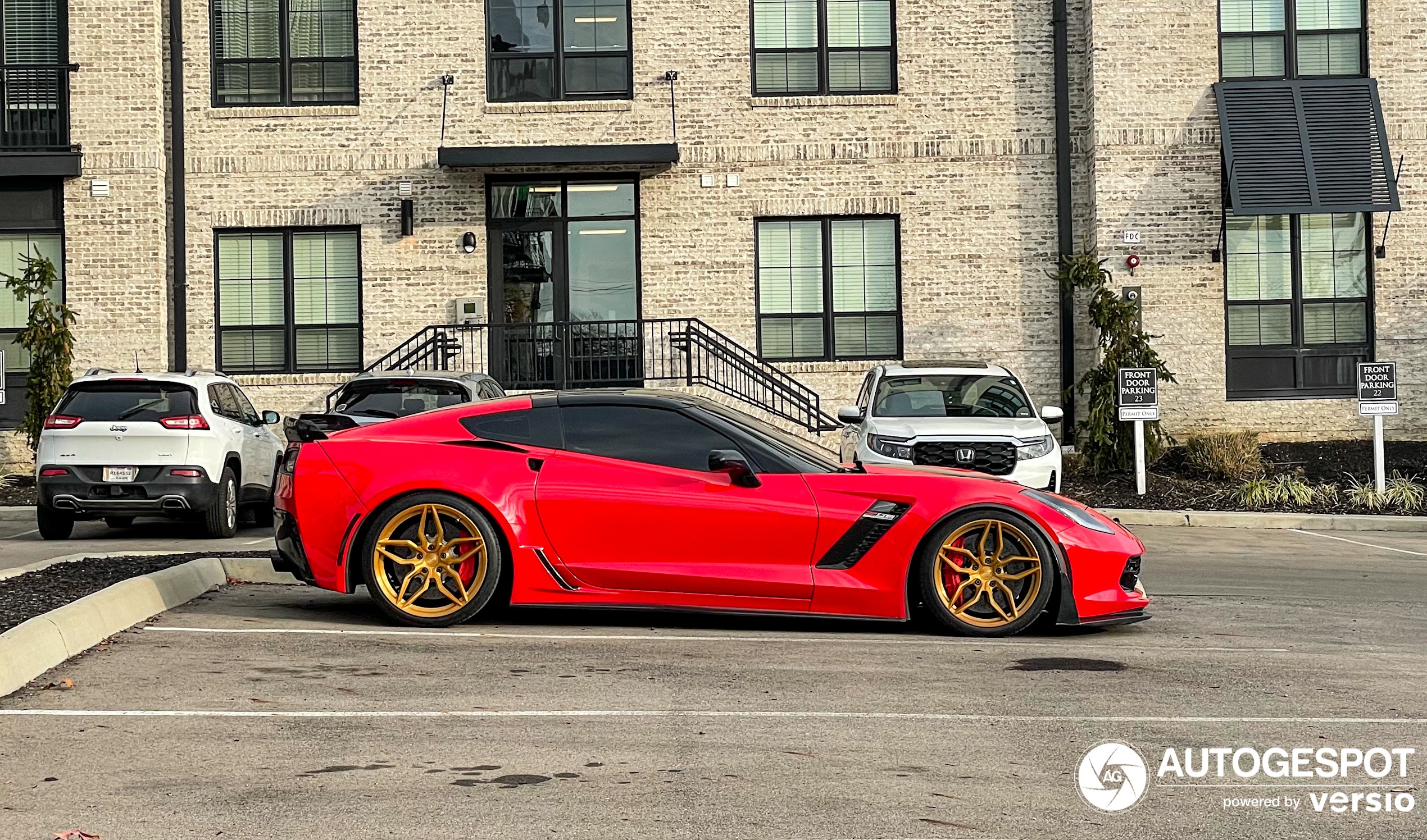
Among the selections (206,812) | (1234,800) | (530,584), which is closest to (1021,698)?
(1234,800)

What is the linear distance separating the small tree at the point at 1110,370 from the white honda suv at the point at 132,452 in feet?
35.8

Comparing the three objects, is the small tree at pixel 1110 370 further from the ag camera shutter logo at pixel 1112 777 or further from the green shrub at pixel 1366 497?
the ag camera shutter logo at pixel 1112 777

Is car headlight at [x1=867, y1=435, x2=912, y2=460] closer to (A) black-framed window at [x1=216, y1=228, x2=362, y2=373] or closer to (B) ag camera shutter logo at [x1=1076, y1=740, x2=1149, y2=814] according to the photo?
(B) ag camera shutter logo at [x1=1076, y1=740, x2=1149, y2=814]

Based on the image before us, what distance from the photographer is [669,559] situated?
345 inches

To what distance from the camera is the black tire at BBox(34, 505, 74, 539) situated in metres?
15.4

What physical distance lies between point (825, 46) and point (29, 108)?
38.4ft

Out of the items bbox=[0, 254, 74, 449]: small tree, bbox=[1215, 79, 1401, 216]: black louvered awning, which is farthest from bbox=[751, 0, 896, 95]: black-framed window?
bbox=[0, 254, 74, 449]: small tree

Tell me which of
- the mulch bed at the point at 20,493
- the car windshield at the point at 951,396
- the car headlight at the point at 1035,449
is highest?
the car windshield at the point at 951,396

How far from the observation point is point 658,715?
22.0 ft

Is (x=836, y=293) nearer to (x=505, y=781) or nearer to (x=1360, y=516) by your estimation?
(x=1360, y=516)

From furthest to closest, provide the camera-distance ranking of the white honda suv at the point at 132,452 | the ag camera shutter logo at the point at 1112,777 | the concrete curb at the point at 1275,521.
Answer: the concrete curb at the point at 1275,521 < the white honda suv at the point at 132,452 < the ag camera shutter logo at the point at 1112,777

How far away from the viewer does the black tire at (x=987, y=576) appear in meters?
8.73

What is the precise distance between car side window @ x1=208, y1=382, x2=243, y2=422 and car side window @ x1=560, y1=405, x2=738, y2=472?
766cm

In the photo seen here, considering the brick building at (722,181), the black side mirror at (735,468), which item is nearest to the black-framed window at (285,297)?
the brick building at (722,181)
